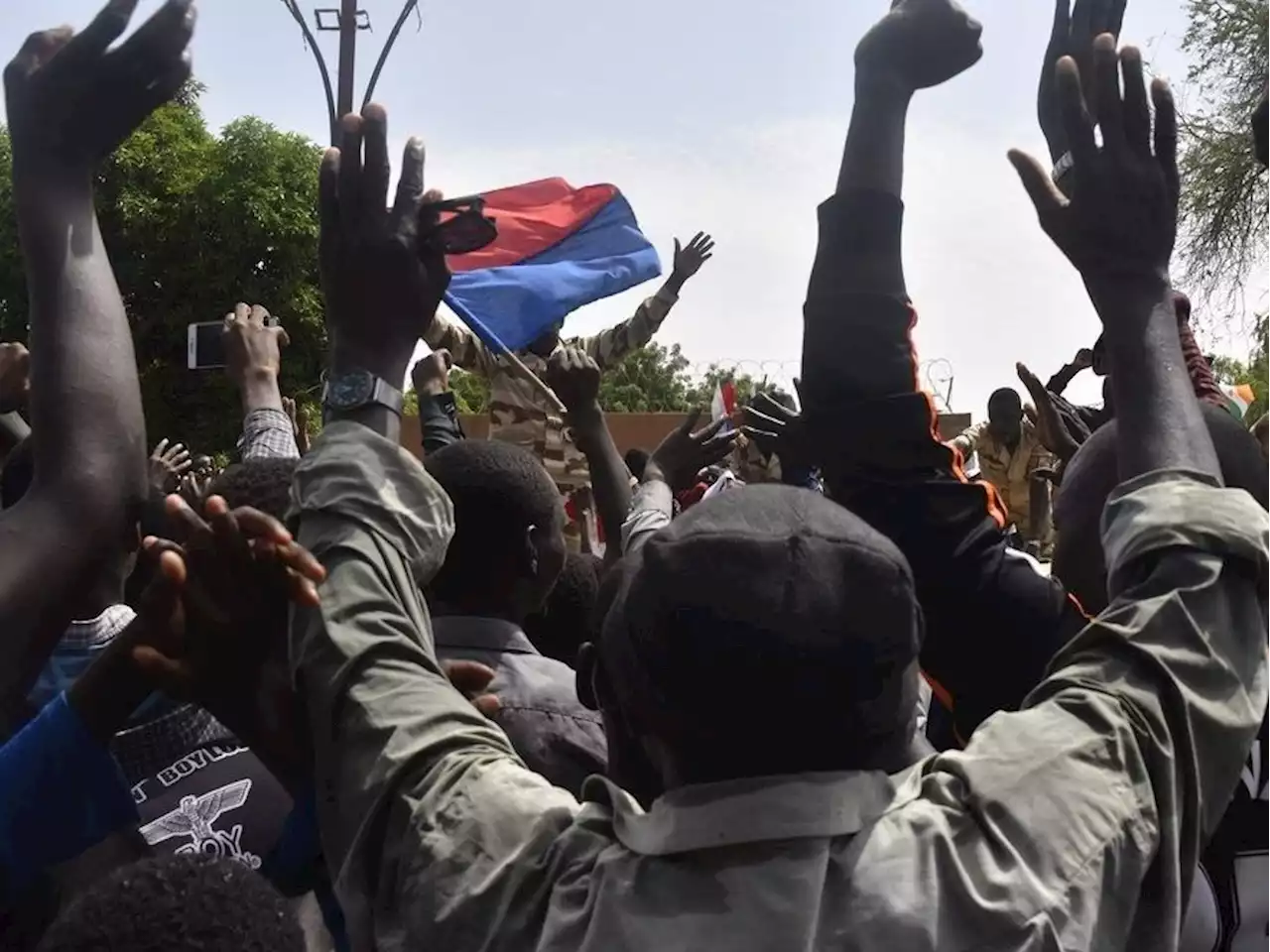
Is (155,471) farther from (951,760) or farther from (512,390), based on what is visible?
(951,760)

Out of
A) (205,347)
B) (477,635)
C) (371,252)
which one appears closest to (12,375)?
(205,347)

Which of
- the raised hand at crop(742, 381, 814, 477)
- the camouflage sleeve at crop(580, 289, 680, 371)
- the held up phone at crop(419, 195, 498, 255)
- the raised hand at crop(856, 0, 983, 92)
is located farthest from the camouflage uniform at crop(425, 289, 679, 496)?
the held up phone at crop(419, 195, 498, 255)

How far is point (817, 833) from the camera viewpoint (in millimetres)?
1264

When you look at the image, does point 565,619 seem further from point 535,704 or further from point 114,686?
point 114,686

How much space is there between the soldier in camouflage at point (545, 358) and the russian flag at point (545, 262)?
11.1 inches

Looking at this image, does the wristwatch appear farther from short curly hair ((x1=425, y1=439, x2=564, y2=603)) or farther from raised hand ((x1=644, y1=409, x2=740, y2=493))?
raised hand ((x1=644, y1=409, x2=740, y2=493))

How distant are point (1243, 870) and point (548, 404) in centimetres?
447

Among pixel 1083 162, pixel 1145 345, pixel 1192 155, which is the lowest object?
pixel 1145 345

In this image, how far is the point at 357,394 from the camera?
5.58 feet

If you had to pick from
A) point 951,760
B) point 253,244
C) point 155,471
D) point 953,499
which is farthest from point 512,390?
point 253,244

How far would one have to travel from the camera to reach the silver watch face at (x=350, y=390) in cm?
170

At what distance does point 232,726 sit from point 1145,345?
1.07m

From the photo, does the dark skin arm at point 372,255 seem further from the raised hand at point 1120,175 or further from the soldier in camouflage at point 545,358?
the soldier in camouflage at point 545,358

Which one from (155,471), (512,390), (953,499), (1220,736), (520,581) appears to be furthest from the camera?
(512,390)
